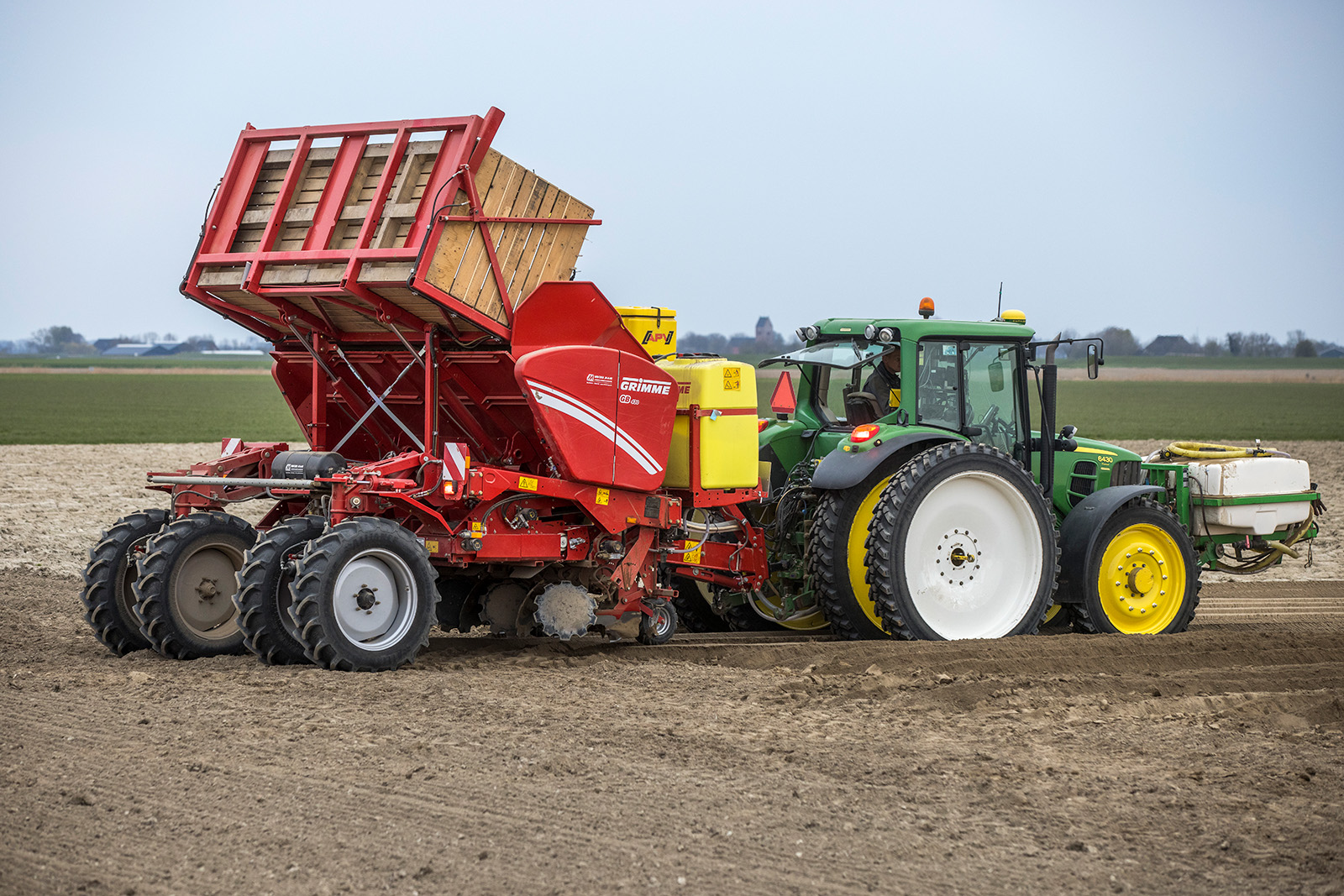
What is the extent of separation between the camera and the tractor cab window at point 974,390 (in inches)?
362

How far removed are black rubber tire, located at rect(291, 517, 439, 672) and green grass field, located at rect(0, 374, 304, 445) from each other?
941 inches

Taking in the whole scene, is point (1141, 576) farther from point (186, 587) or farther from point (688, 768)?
point (186, 587)

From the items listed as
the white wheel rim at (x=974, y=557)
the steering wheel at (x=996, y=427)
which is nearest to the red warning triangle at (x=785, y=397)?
the steering wheel at (x=996, y=427)

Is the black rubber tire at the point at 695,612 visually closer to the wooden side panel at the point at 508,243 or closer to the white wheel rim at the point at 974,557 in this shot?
the white wheel rim at the point at 974,557

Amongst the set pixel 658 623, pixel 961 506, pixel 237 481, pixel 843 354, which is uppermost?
pixel 843 354

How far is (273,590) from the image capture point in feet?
24.7

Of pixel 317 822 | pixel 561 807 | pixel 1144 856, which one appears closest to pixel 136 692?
pixel 317 822

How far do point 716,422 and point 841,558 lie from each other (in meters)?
1.15

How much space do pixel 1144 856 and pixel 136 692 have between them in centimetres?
495

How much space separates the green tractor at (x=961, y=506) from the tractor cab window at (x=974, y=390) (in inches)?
0.5

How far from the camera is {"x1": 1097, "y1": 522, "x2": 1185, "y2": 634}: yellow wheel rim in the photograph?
9.46 meters

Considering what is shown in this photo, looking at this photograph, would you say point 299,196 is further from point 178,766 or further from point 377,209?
point 178,766

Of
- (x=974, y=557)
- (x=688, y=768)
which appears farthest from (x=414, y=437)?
(x=974, y=557)

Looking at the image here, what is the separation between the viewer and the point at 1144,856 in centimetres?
482
